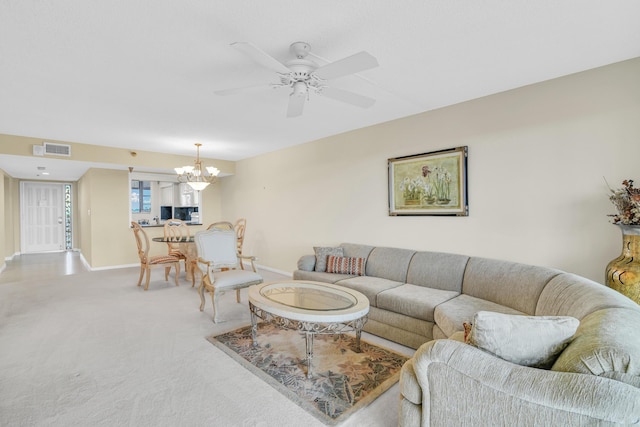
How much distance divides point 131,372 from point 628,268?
3.83m

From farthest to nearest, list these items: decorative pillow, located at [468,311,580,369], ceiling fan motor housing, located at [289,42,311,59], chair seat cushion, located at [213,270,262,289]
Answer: chair seat cushion, located at [213,270,262,289]
ceiling fan motor housing, located at [289,42,311,59]
decorative pillow, located at [468,311,580,369]

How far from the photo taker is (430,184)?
3721 millimetres

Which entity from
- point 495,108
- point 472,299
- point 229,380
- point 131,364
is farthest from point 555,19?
point 131,364

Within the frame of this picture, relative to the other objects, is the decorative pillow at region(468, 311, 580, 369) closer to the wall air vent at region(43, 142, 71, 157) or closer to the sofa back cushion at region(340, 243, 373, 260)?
the sofa back cushion at region(340, 243, 373, 260)

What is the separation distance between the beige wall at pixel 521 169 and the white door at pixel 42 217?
906 cm

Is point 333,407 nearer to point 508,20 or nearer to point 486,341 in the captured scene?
point 486,341

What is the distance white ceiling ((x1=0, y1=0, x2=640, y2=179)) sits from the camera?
1835 millimetres

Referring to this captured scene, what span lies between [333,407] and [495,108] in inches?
124

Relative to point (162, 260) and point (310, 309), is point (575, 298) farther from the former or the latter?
point (162, 260)

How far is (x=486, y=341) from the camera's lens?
1.37m

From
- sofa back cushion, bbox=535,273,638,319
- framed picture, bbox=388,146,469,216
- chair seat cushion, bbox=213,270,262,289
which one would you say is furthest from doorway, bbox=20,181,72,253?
sofa back cushion, bbox=535,273,638,319

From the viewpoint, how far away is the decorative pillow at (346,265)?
3951 millimetres

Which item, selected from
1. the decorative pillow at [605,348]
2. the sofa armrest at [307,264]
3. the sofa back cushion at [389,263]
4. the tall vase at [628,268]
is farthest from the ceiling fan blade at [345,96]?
the sofa armrest at [307,264]

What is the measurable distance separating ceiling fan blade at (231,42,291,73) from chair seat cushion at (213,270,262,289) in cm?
253
